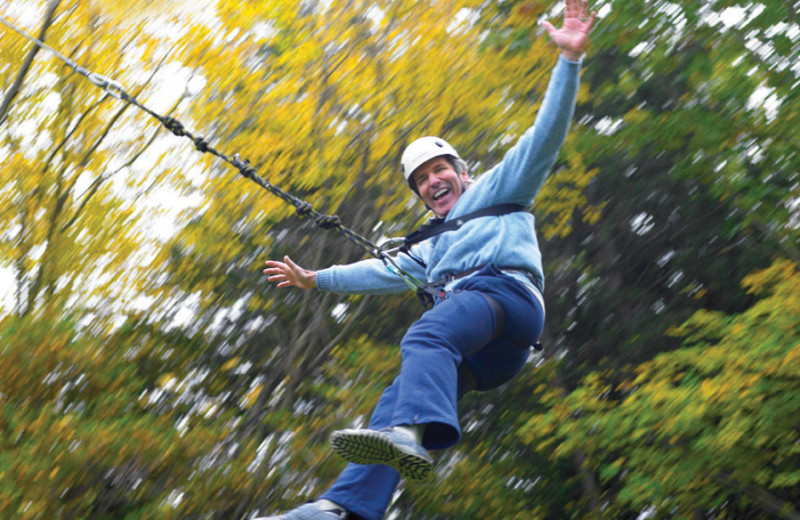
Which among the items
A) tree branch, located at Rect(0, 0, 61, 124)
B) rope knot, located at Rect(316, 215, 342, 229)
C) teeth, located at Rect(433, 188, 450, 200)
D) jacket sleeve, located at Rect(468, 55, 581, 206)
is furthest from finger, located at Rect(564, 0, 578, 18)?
tree branch, located at Rect(0, 0, 61, 124)

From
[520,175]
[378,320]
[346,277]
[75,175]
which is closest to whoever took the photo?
[520,175]

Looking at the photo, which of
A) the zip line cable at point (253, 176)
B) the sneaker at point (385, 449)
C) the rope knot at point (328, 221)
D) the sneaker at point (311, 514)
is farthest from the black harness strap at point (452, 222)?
the sneaker at point (311, 514)

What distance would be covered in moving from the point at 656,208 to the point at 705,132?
1615mm

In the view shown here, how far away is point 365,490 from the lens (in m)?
2.51

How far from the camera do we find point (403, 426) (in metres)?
2.40

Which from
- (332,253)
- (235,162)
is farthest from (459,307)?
(332,253)

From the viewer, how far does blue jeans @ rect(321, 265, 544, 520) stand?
247 cm

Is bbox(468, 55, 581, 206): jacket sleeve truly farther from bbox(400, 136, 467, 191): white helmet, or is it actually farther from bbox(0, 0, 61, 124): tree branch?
bbox(0, 0, 61, 124): tree branch

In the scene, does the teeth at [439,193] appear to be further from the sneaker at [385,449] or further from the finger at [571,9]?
the sneaker at [385,449]

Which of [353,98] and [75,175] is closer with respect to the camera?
[75,175]

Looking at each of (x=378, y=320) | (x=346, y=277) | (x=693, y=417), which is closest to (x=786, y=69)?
(x=693, y=417)

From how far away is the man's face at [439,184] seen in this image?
321 centimetres

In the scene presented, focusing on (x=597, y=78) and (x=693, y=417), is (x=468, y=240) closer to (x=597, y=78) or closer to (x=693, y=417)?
(x=693, y=417)

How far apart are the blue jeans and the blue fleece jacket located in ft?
0.35
